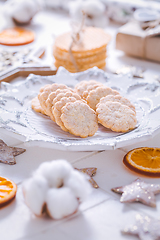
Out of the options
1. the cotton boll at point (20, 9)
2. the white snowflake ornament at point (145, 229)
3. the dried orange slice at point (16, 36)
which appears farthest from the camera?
the cotton boll at point (20, 9)

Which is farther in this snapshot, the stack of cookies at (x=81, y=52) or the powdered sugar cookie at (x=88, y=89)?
the stack of cookies at (x=81, y=52)

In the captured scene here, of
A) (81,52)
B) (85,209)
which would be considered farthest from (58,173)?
(81,52)

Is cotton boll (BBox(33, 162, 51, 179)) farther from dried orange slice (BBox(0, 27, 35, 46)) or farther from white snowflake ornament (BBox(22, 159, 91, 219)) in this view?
dried orange slice (BBox(0, 27, 35, 46))

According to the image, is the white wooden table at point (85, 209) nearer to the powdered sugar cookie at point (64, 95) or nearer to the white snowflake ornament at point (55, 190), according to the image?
the white snowflake ornament at point (55, 190)

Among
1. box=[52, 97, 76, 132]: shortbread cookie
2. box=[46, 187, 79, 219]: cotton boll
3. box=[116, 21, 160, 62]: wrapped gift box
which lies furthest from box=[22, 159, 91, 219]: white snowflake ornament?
box=[116, 21, 160, 62]: wrapped gift box

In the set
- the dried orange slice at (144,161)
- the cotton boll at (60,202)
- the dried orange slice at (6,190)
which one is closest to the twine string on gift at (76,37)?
the dried orange slice at (144,161)

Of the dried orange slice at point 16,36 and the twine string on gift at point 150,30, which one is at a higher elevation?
the twine string on gift at point 150,30

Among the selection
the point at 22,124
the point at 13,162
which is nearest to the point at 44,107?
the point at 22,124
